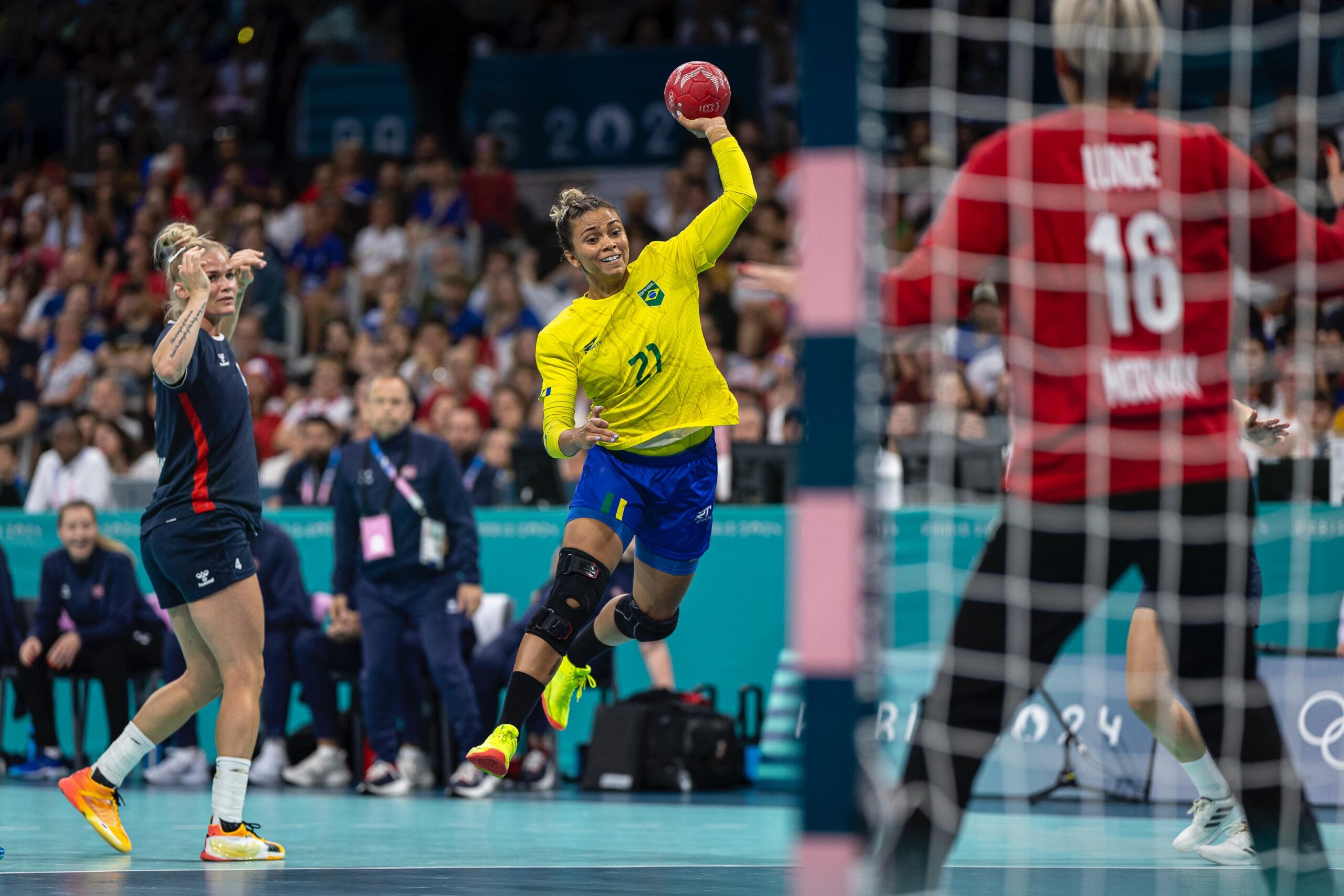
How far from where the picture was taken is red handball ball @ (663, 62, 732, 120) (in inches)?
256

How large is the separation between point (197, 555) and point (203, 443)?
486mm

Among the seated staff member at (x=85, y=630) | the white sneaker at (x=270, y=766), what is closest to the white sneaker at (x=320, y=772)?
the white sneaker at (x=270, y=766)

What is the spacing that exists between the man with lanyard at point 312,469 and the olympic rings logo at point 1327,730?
23.6ft

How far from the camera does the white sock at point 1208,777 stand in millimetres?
7309

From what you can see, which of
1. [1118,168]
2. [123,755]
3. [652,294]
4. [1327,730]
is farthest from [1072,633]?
[1327,730]

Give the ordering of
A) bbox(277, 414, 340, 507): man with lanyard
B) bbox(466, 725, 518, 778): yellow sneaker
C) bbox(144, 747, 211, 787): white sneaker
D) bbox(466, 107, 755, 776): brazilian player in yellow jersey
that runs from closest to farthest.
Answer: bbox(466, 725, 518, 778): yellow sneaker → bbox(466, 107, 755, 776): brazilian player in yellow jersey → bbox(144, 747, 211, 787): white sneaker → bbox(277, 414, 340, 507): man with lanyard

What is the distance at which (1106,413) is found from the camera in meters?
4.07

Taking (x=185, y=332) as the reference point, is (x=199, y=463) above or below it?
below

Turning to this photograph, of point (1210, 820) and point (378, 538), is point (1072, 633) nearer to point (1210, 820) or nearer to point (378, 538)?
point (1210, 820)

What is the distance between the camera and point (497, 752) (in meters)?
6.46

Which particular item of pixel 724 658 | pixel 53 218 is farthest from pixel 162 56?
pixel 724 658

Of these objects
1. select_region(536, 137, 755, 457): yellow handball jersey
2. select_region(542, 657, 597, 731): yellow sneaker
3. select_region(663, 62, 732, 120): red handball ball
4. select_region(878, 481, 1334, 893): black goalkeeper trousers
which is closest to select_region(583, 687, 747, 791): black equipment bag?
select_region(542, 657, 597, 731): yellow sneaker

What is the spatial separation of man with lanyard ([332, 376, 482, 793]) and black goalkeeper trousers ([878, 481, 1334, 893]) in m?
6.92

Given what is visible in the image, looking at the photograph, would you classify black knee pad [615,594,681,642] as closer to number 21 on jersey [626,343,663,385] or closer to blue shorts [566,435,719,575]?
blue shorts [566,435,719,575]
